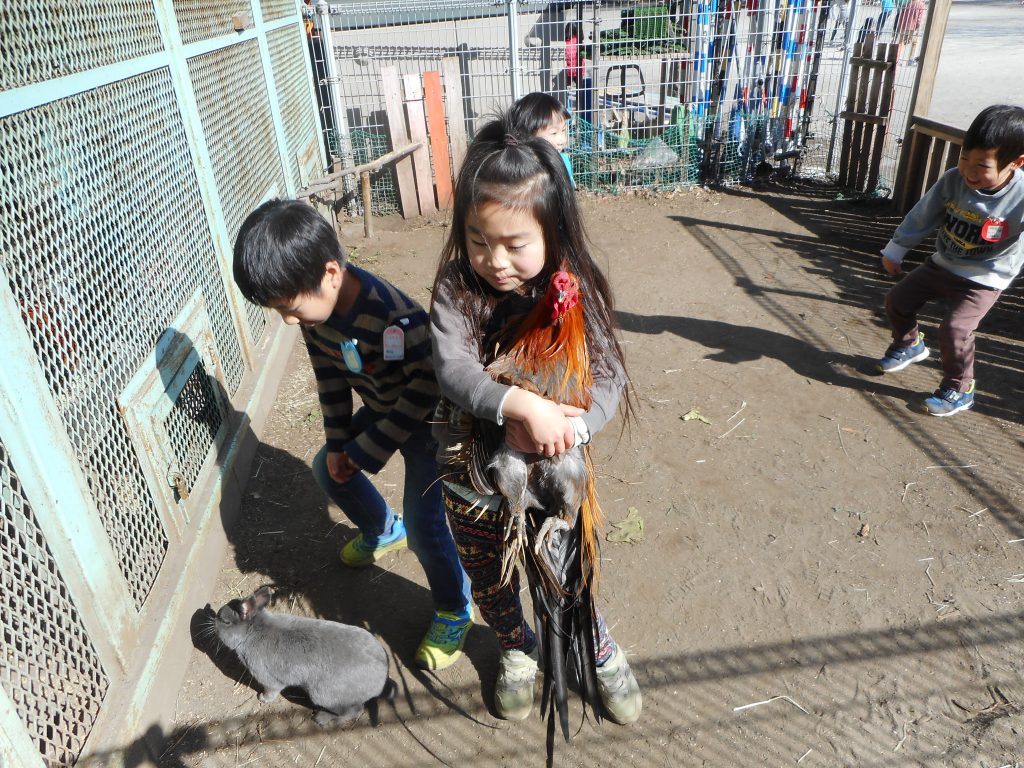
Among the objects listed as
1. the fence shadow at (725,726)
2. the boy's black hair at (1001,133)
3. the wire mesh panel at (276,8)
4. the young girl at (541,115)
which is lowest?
the fence shadow at (725,726)

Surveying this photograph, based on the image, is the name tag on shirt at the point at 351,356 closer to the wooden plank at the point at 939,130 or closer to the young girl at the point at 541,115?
the young girl at the point at 541,115

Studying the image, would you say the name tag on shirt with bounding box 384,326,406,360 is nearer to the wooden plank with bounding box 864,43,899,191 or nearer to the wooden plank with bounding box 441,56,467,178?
the wooden plank with bounding box 441,56,467,178

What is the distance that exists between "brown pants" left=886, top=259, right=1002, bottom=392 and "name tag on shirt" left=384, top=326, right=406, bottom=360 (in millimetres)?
3252

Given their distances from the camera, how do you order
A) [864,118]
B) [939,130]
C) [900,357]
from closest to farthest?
[900,357], [939,130], [864,118]

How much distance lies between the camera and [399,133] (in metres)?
7.57

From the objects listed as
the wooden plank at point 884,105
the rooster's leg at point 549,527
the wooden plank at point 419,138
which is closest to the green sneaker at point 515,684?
the rooster's leg at point 549,527

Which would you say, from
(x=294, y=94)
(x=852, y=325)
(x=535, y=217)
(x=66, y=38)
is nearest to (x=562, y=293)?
(x=535, y=217)

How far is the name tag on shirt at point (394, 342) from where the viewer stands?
209cm

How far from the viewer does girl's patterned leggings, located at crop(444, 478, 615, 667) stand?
193cm

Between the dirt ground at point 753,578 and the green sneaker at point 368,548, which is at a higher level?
the green sneaker at point 368,548

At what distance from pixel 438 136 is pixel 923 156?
16.2 feet

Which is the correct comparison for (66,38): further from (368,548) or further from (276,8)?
(276,8)

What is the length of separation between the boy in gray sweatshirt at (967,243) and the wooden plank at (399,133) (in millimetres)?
5219

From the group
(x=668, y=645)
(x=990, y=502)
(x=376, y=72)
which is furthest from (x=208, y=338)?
(x=376, y=72)
